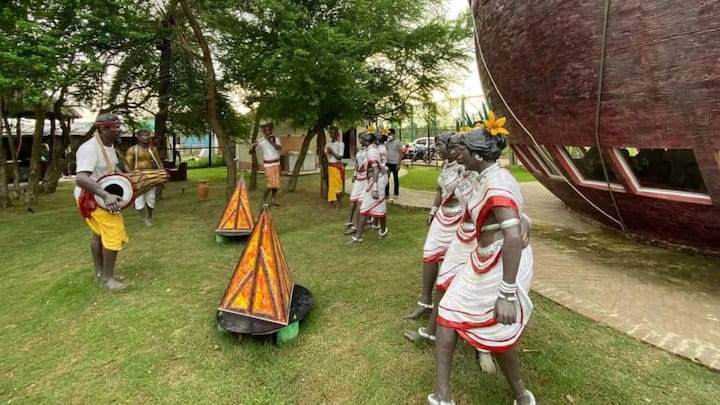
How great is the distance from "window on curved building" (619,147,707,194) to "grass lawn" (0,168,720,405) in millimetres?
2716

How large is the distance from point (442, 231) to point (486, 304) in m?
1.29

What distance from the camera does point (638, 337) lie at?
127 inches

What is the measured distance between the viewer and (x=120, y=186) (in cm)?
408

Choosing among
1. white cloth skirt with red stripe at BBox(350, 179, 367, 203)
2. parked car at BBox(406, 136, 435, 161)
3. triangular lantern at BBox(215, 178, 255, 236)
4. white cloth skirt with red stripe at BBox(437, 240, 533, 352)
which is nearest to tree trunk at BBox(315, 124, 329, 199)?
white cloth skirt with red stripe at BBox(350, 179, 367, 203)

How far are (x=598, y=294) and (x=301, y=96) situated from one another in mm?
6290

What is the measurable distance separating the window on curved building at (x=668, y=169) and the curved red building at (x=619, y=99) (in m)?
0.02

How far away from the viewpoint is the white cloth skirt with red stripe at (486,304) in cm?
212

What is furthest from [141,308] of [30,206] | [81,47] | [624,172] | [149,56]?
[149,56]

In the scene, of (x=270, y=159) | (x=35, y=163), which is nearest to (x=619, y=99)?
(x=270, y=159)

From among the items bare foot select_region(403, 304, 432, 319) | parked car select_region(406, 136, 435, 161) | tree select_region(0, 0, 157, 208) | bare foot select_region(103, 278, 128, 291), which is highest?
tree select_region(0, 0, 157, 208)

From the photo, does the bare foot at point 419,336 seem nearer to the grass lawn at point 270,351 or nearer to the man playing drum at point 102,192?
the grass lawn at point 270,351

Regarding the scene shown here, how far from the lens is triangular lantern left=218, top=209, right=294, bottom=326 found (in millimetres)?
3178

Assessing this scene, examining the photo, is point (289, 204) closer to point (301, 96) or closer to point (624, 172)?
point (301, 96)

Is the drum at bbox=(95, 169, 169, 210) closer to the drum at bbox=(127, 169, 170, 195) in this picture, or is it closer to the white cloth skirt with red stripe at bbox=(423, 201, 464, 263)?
the drum at bbox=(127, 169, 170, 195)
